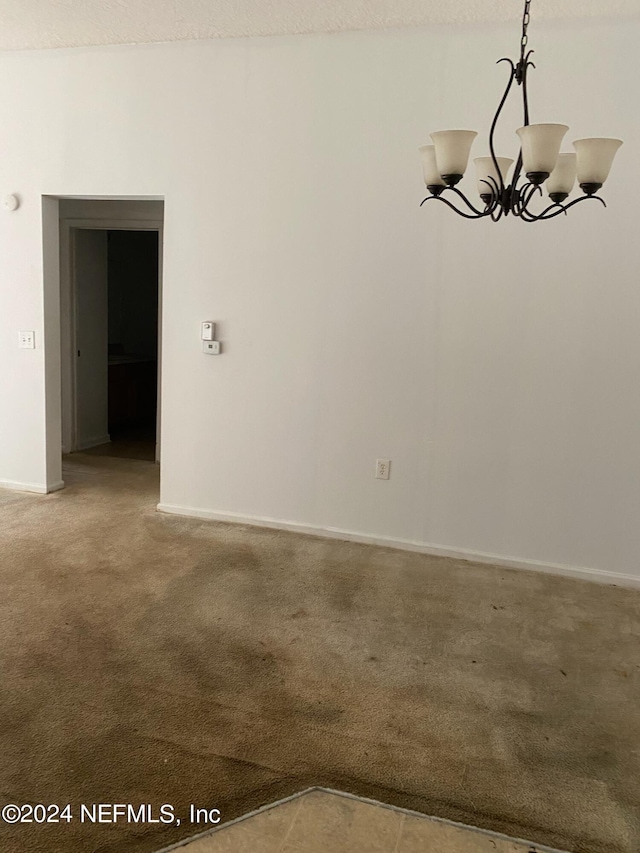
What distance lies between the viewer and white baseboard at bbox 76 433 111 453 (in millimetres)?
6288

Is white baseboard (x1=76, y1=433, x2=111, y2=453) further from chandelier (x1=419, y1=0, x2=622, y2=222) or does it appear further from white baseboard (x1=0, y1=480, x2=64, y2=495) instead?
chandelier (x1=419, y1=0, x2=622, y2=222)

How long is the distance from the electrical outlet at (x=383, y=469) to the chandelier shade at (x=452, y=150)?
2.11m

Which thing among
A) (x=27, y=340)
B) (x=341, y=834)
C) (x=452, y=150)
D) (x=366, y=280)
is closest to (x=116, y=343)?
(x=27, y=340)

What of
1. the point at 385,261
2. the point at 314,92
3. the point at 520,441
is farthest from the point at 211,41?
the point at 520,441

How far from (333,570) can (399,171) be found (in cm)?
222

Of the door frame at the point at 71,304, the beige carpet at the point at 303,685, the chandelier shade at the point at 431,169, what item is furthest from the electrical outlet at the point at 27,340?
the chandelier shade at the point at 431,169

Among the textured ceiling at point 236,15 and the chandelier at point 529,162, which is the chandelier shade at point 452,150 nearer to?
the chandelier at point 529,162

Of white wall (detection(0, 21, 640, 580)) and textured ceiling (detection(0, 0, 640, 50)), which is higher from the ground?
textured ceiling (detection(0, 0, 640, 50))

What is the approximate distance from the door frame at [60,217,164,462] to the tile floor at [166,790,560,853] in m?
4.10

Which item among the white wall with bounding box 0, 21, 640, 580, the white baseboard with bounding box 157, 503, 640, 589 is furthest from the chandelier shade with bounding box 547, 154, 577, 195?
the white baseboard with bounding box 157, 503, 640, 589

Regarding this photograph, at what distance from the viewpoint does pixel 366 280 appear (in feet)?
13.0

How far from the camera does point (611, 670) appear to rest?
9.32 feet

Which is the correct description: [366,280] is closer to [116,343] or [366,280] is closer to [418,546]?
[418,546]

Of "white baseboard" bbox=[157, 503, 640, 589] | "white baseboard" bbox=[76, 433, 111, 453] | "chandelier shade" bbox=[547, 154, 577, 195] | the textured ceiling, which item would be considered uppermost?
the textured ceiling
